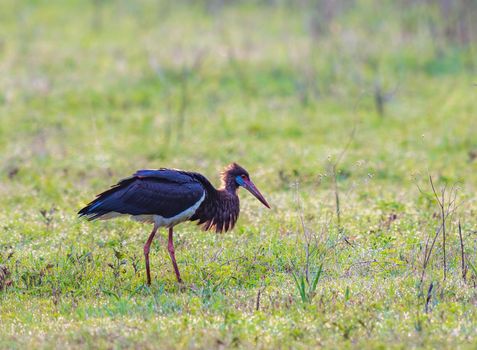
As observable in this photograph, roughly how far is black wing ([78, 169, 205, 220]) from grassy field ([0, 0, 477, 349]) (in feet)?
1.50

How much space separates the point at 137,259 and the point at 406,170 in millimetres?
5028

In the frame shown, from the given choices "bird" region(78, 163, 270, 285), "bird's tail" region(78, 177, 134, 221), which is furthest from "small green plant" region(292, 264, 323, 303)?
"bird's tail" region(78, 177, 134, 221)

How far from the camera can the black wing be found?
7.73 m

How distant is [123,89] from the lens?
16250 millimetres

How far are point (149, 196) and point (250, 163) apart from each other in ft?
15.5

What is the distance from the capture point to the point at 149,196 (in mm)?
7836

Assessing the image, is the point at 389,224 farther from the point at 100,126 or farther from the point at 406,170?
the point at 100,126

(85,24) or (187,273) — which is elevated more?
(85,24)

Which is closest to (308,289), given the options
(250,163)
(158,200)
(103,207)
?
(158,200)

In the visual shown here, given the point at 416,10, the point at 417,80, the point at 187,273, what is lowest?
the point at 187,273

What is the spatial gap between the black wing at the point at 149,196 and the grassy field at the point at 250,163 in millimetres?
457

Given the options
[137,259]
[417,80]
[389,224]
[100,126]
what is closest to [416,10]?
[417,80]

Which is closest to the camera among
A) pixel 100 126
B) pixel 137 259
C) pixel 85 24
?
pixel 137 259

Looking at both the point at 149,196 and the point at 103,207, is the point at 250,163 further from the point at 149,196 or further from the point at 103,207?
the point at 103,207
